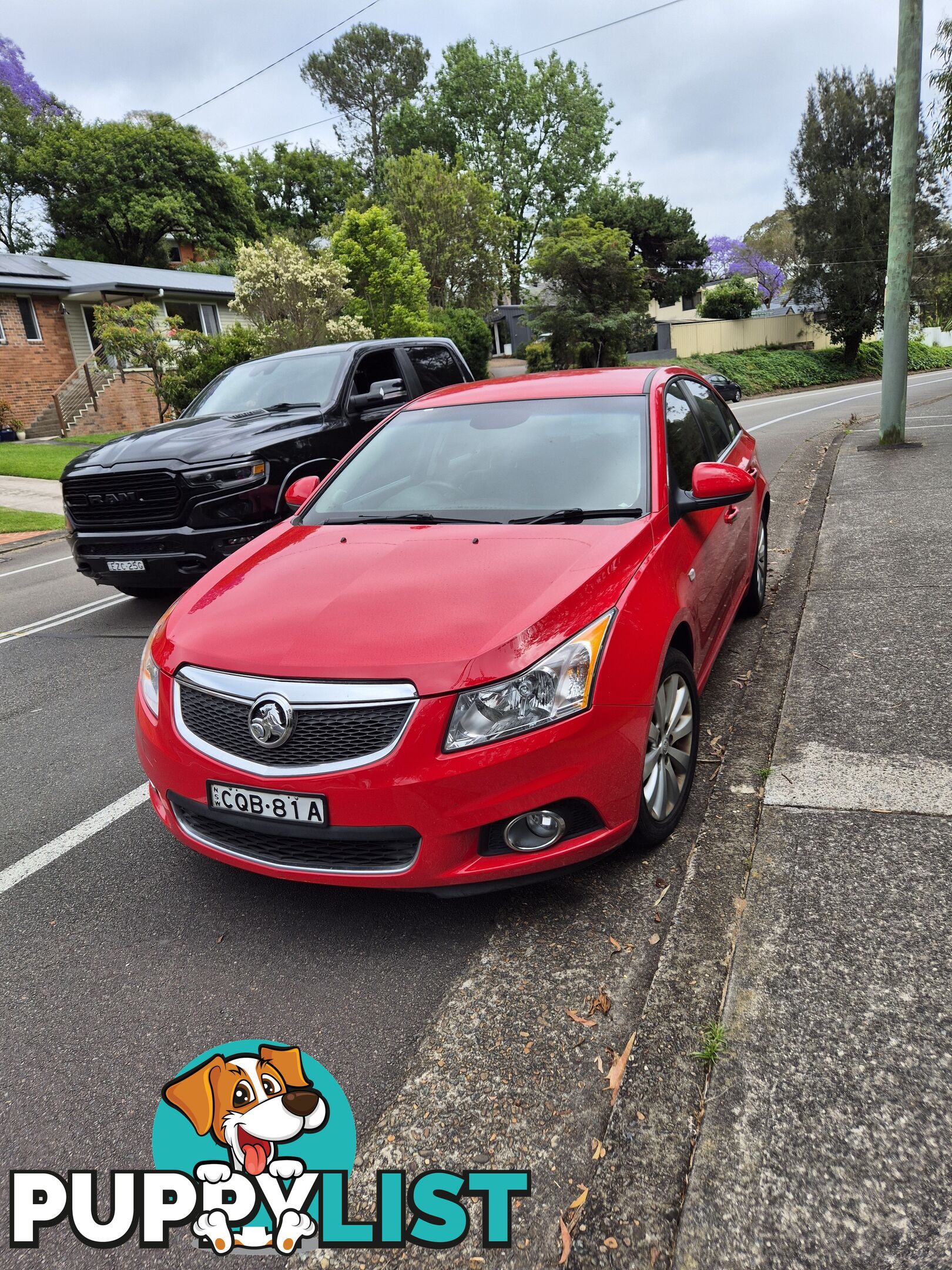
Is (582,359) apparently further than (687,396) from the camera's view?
Yes

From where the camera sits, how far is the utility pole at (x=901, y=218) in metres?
11.2

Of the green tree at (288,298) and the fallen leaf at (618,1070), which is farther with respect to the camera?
the green tree at (288,298)

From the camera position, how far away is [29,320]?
2902cm

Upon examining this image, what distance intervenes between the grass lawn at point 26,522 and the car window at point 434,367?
21.8ft

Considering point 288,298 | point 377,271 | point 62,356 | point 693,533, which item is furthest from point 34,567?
point 62,356

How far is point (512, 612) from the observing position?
2.75 m

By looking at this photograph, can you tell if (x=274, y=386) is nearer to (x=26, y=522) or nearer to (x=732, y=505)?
(x=732, y=505)

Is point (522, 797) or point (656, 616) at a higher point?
point (656, 616)

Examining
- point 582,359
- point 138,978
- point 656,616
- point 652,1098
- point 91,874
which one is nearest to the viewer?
point 652,1098

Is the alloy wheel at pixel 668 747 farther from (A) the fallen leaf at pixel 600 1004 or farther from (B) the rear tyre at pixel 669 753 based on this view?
(A) the fallen leaf at pixel 600 1004

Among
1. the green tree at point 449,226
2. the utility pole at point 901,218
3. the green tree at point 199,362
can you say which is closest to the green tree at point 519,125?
the green tree at point 449,226

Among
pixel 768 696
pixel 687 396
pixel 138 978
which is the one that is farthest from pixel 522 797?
pixel 687 396

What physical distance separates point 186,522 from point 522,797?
172 inches

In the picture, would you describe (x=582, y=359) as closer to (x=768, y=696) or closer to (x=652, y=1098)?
(x=768, y=696)
